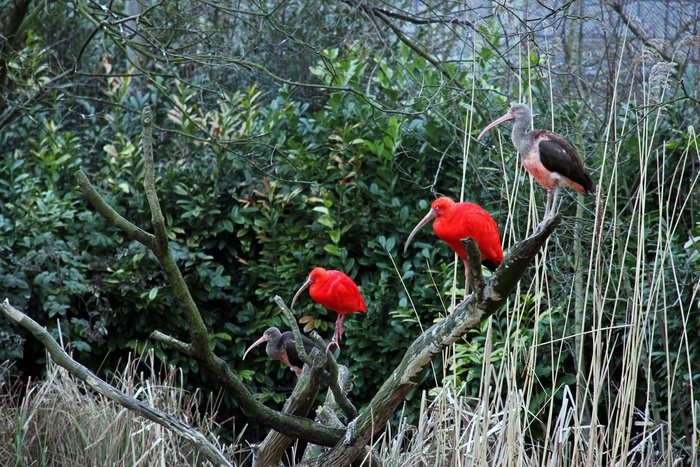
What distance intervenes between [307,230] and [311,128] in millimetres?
675

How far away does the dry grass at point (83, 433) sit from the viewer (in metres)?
3.50

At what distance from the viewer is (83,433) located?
3.50 meters

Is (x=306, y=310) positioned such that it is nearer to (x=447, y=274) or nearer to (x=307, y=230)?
(x=307, y=230)

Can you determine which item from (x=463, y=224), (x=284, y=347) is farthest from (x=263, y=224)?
(x=463, y=224)

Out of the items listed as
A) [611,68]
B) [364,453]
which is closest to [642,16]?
[611,68]

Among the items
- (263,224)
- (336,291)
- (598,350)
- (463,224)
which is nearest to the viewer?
(598,350)

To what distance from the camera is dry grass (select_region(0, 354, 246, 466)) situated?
3504mm

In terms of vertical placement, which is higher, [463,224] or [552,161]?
[552,161]

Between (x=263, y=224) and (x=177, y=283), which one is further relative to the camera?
(x=263, y=224)

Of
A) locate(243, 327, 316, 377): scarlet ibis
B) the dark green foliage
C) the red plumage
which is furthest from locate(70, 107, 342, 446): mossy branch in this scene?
the dark green foliage

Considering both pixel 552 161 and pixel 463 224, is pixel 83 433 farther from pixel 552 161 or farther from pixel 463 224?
pixel 552 161

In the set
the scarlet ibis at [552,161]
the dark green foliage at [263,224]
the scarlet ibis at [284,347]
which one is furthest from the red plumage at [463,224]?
the dark green foliage at [263,224]

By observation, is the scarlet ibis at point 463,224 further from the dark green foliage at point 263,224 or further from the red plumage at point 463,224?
the dark green foliage at point 263,224

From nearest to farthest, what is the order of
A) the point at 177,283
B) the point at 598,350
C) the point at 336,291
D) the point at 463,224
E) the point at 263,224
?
the point at 177,283 → the point at 598,350 → the point at 463,224 → the point at 336,291 → the point at 263,224
